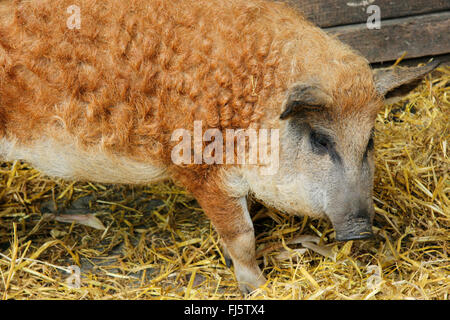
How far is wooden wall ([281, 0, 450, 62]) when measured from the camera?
4.50 m

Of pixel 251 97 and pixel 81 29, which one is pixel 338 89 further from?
pixel 81 29

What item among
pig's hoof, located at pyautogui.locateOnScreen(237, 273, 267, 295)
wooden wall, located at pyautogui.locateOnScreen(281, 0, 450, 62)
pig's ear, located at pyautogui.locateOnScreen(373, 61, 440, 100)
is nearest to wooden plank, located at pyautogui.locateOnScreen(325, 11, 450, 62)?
wooden wall, located at pyautogui.locateOnScreen(281, 0, 450, 62)

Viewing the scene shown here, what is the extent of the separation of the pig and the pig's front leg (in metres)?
0.09

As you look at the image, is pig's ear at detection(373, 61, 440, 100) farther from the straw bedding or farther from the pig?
the straw bedding

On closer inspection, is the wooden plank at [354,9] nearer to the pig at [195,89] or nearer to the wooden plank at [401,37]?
the wooden plank at [401,37]

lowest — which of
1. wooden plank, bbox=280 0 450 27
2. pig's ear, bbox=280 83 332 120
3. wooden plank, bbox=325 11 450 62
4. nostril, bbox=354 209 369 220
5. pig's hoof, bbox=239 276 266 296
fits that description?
pig's hoof, bbox=239 276 266 296

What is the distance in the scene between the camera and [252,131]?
2.92 metres

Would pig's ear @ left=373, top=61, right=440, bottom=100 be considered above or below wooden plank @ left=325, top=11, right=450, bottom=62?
below

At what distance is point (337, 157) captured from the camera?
2.91 m

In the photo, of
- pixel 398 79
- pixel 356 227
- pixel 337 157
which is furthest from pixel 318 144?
pixel 398 79

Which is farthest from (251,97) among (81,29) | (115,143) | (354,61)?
(81,29)

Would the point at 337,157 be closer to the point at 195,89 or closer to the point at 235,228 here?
the point at 235,228

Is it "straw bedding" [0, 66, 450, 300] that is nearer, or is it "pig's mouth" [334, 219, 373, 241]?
"pig's mouth" [334, 219, 373, 241]

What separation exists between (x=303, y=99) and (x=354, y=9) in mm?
2249
